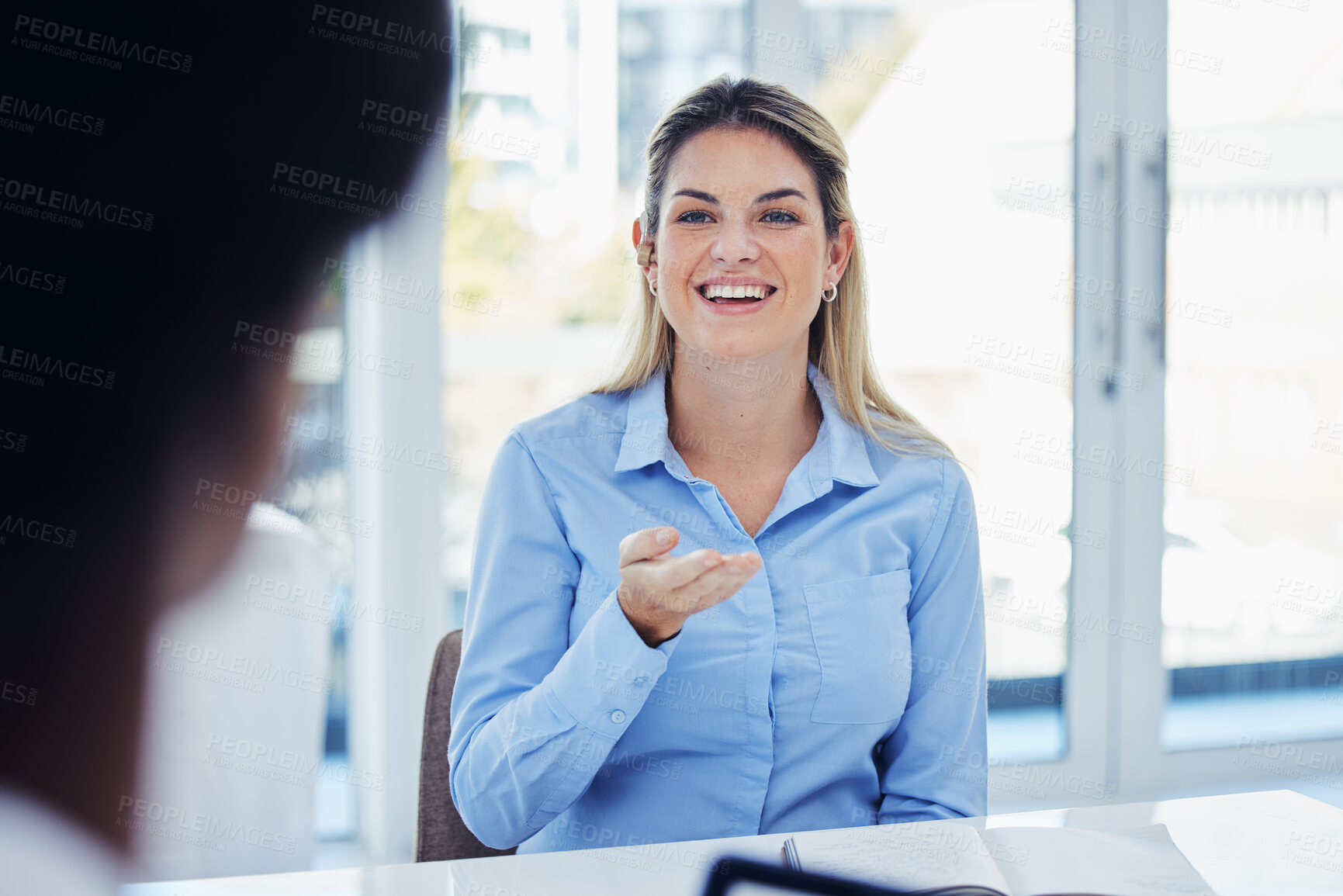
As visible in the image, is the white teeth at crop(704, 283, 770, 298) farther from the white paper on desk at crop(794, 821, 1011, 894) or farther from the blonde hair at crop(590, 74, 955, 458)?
the white paper on desk at crop(794, 821, 1011, 894)

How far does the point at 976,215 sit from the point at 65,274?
86.1 inches

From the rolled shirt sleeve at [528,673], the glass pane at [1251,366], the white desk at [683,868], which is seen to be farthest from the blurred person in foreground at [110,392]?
the glass pane at [1251,366]

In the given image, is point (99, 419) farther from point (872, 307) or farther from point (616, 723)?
point (872, 307)

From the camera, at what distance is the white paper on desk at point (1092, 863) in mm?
828

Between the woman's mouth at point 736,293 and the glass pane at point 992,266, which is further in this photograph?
the glass pane at point 992,266

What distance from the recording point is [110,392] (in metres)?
0.98

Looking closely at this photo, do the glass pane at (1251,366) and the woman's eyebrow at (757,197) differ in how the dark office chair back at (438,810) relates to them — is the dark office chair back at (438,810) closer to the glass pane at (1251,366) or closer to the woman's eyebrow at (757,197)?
the woman's eyebrow at (757,197)

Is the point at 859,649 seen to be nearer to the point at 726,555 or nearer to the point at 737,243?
the point at 726,555

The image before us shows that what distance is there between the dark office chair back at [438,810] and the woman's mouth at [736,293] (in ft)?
2.10

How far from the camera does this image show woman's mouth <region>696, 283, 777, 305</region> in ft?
4.52

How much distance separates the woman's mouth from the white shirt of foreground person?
0.98 m

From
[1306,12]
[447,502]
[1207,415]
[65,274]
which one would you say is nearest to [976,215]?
[1207,415]

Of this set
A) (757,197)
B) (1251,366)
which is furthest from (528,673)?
(1251,366)

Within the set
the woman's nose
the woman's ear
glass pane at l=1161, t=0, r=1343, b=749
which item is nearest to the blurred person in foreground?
the woman's nose
